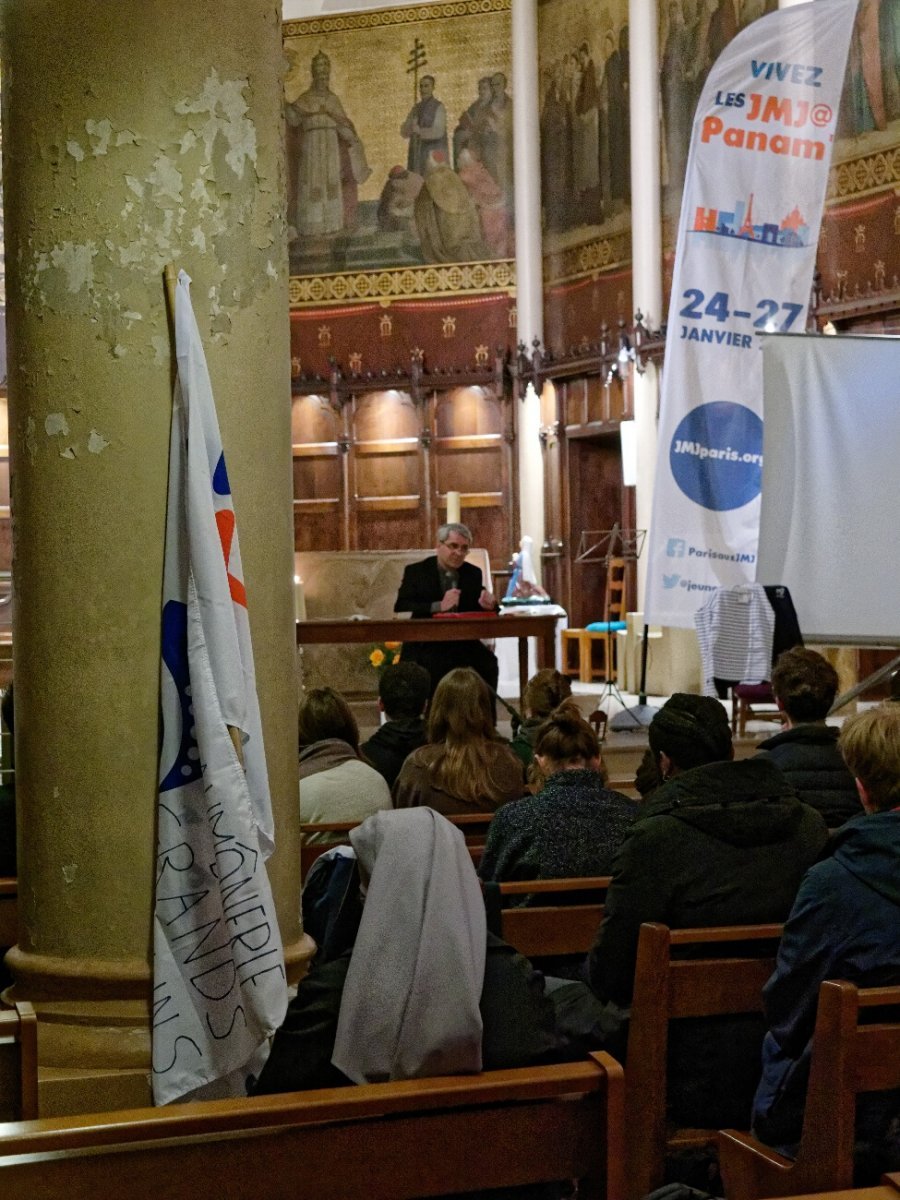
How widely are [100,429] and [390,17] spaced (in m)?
15.3

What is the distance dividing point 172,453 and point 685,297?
5186 millimetres

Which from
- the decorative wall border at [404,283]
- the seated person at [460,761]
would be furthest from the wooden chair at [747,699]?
the decorative wall border at [404,283]

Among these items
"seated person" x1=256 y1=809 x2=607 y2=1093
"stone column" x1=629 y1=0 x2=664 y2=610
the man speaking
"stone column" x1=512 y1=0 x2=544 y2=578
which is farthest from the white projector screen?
"stone column" x1=512 y1=0 x2=544 y2=578

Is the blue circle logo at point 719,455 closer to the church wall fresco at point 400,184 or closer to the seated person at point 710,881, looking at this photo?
the seated person at point 710,881

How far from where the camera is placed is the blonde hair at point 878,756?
2734 millimetres

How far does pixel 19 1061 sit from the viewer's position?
2229 mm

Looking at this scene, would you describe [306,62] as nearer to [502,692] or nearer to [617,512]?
[617,512]

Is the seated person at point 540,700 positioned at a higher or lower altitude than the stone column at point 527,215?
lower

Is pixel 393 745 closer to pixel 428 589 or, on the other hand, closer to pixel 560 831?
pixel 560 831

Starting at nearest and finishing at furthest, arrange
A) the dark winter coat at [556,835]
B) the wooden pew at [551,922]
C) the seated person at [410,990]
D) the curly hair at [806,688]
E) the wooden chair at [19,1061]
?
the seated person at [410,990]
the wooden chair at [19,1061]
the wooden pew at [551,922]
the dark winter coat at [556,835]
the curly hair at [806,688]

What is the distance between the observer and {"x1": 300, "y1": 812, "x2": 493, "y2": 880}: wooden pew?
3883 millimetres

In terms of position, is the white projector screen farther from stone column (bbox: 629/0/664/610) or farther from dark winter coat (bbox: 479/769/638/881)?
stone column (bbox: 629/0/664/610)

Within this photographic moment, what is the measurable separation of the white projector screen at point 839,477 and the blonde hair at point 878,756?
4531 millimetres

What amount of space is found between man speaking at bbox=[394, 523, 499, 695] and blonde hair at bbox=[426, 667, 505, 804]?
10.7 feet
